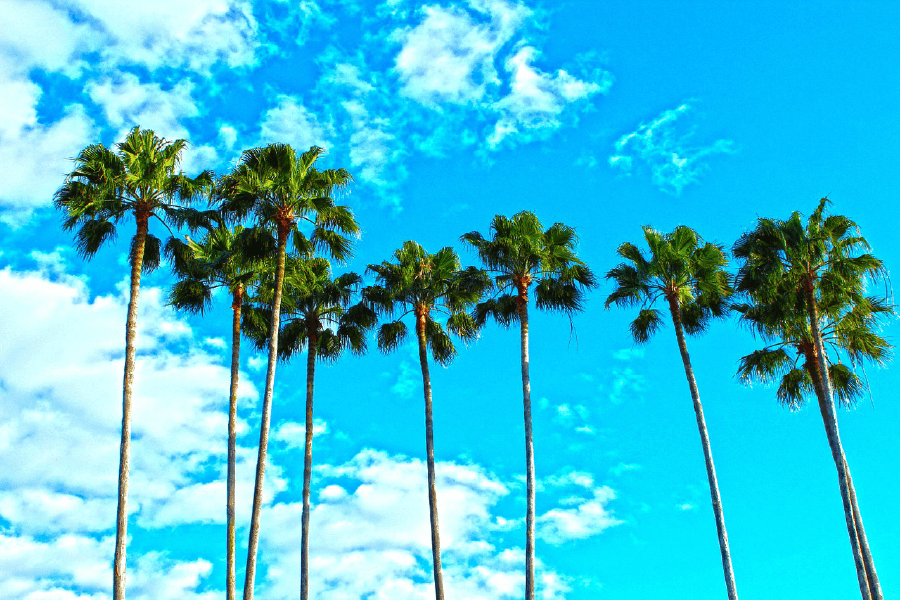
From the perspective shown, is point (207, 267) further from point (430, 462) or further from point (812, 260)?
point (812, 260)

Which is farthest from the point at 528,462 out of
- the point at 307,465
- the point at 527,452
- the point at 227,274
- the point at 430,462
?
the point at 227,274

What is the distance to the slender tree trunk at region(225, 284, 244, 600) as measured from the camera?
30484 millimetres

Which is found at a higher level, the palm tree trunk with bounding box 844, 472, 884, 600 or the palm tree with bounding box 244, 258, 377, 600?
the palm tree with bounding box 244, 258, 377, 600

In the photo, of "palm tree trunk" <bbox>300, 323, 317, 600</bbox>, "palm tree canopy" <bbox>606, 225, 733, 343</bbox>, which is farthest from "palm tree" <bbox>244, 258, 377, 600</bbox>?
"palm tree canopy" <bbox>606, 225, 733, 343</bbox>

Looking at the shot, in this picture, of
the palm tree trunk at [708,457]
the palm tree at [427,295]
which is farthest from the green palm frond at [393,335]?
the palm tree trunk at [708,457]

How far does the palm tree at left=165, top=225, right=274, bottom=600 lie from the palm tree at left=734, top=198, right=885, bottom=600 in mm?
17863

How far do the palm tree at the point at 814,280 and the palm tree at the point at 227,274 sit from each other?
17863 mm

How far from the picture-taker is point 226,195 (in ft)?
105

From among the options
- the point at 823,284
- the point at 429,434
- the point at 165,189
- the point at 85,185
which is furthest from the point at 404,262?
the point at 823,284

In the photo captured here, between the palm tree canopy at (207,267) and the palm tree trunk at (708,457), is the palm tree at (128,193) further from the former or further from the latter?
the palm tree trunk at (708,457)

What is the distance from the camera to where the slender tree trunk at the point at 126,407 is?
25.8 m

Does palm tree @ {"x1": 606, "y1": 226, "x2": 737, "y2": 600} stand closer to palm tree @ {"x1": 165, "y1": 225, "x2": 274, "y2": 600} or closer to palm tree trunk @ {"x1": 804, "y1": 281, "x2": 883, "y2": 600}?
palm tree trunk @ {"x1": 804, "y1": 281, "x2": 883, "y2": 600}

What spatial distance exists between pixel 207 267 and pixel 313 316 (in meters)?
5.38

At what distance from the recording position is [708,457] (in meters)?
31.0
